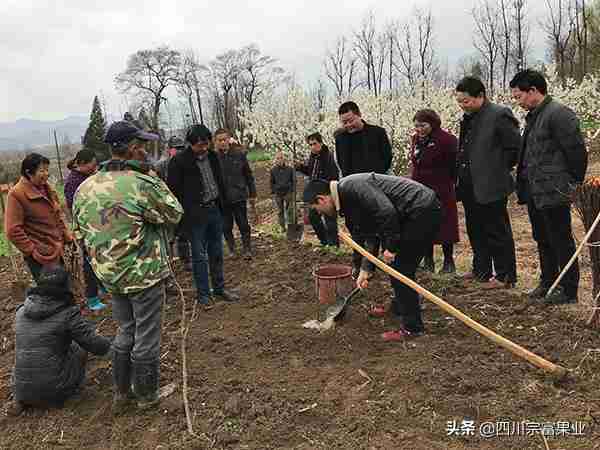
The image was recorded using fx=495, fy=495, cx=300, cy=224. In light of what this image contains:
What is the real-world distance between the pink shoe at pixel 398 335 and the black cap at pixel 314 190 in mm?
1217

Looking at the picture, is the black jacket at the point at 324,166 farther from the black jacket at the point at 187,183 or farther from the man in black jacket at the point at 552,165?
the man in black jacket at the point at 552,165

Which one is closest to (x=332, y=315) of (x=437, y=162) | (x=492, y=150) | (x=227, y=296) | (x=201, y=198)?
(x=227, y=296)

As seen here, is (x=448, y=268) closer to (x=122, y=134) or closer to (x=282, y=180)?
(x=122, y=134)

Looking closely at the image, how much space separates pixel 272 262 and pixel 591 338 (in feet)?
12.0

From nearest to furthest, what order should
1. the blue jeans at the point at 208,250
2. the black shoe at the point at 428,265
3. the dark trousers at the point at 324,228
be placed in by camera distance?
the blue jeans at the point at 208,250
the black shoe at the point at 428,265
the dark trousers at the point at 324,228

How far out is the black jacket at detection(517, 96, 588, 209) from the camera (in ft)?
11.8

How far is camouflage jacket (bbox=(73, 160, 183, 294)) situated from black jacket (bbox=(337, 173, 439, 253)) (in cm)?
111

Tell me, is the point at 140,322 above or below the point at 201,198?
below

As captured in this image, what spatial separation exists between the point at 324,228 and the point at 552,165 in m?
3.42

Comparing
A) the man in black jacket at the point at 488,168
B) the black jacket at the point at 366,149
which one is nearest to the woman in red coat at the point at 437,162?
the man in black jacket at the point at 488,168

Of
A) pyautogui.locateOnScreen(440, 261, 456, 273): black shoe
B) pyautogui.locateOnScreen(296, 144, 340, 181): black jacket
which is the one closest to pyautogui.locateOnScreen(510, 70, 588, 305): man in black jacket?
pyautogui.locateOnScreen(440, 261, 456, 273): black shoe

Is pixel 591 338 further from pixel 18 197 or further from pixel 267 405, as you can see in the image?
pixel 18 197

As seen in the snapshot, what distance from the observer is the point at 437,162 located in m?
4.76

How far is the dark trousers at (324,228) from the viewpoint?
6477mm
